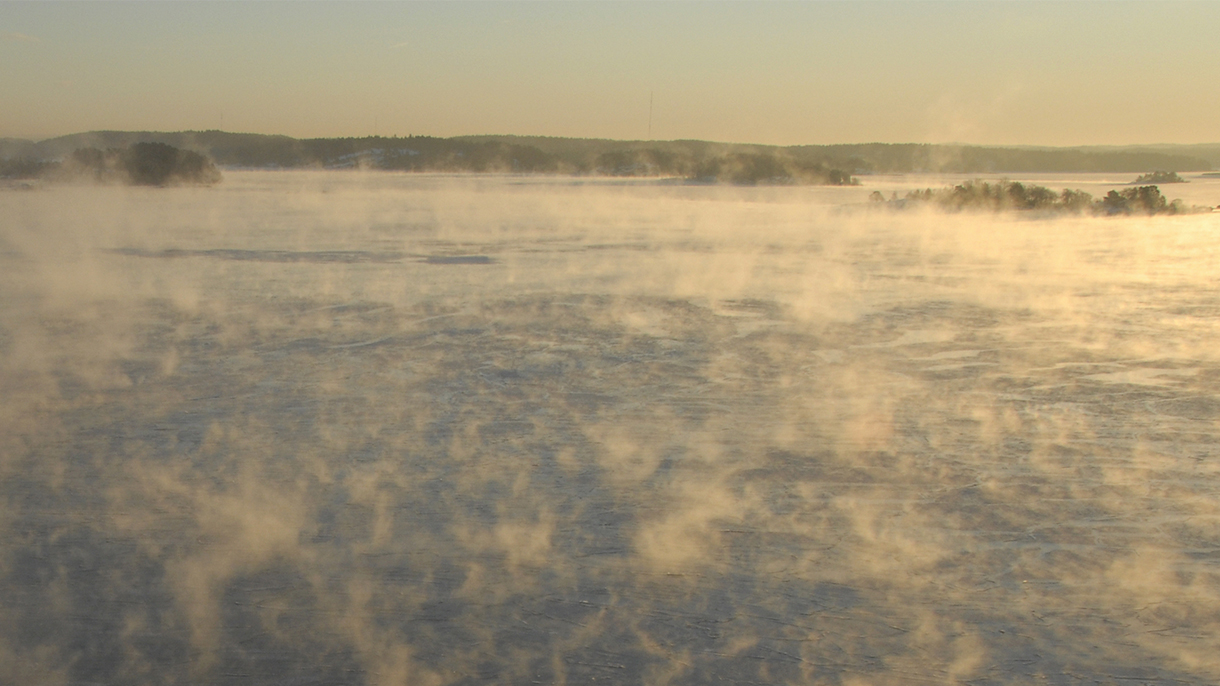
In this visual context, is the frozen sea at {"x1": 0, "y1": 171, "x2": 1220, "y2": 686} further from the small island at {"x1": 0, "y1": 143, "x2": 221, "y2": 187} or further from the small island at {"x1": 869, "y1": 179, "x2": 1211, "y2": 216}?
the small island at {"x1": 0, "y1": 143, "x2": 221, "y2": 187}

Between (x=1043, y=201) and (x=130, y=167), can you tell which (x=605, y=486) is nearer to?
(x=1043, y=201)

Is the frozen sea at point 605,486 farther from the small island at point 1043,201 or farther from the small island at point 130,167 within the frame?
the small island at point 130,167

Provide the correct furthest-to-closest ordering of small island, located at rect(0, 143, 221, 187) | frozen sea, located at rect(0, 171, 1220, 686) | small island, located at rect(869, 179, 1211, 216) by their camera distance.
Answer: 1. small island, located at rect(0, 143, 221, 187)
2. small island, located at rect(869, 179, 1211, 216)
3. frozen sea, located at rect(0, 171, 1220, 686)

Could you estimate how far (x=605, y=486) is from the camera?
14.3 ft

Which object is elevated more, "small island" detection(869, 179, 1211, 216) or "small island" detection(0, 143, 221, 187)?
"small island" detection(0, 143, 221, 187)

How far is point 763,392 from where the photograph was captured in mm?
5953

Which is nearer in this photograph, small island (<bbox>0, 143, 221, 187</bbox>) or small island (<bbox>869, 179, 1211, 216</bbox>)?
small island (<bbox>869, 179, 1211, 216</bbox>)

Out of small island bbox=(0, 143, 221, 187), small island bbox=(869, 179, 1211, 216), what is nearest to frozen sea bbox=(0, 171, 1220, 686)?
small island bbox=(869, 179, 1211, 216)

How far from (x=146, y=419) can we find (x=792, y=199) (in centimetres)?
2966

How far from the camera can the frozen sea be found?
299 centimetres

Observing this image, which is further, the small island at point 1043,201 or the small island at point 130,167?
the small island at point 130,167

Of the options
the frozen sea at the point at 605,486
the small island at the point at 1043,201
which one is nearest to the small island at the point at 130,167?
the small island at the point at 1043,201

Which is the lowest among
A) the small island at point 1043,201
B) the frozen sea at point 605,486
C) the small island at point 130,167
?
the frozen sea at point 605,486

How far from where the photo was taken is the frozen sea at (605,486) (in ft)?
9.80
